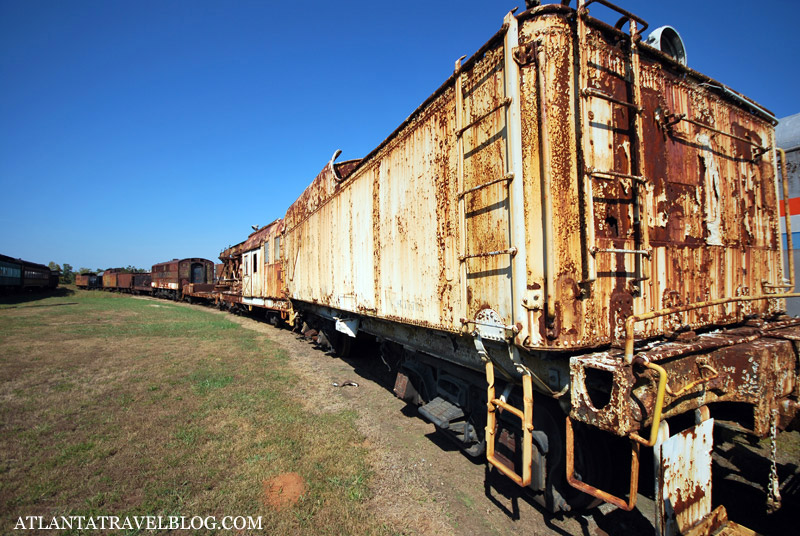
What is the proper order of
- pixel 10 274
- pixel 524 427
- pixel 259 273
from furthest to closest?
pixel 10 274 < pixel 259 273 < pixel 524 427

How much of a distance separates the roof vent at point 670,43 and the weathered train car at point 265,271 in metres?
11.0

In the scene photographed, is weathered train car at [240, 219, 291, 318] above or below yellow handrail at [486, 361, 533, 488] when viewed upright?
above

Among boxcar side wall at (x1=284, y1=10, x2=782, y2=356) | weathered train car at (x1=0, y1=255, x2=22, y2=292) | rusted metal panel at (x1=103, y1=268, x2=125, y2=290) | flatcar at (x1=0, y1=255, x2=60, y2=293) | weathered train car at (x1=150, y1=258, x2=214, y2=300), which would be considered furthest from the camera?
rusted metal panel at (x1=103, y1=268, x2=125, y2=290)

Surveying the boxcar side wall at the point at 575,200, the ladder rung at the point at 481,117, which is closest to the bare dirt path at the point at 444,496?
the boxcar side wall at the point at 575,200

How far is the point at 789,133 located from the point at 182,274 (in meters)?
35.7

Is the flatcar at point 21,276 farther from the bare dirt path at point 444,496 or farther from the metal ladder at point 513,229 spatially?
the metal ladder at point 513,229

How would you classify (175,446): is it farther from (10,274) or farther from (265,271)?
(10,274)

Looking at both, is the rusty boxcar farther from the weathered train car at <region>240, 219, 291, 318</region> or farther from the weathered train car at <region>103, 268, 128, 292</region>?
the weathered train car at <region>103, 268, 128, 292</region>

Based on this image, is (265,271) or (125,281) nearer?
(265,271)

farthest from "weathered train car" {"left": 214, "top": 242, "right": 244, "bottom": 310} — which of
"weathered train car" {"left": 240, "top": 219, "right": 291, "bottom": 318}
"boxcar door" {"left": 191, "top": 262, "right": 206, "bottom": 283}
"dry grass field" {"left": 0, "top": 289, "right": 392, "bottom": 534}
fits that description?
"dry grass field" {"left": 0, "top": 289, "right": 392, "bottom": 534}

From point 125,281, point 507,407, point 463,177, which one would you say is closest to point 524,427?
point 507,407

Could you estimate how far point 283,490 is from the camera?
11.2 ft

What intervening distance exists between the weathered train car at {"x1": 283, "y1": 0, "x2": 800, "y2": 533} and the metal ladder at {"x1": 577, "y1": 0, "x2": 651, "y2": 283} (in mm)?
15

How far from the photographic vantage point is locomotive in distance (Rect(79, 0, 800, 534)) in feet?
7.83
